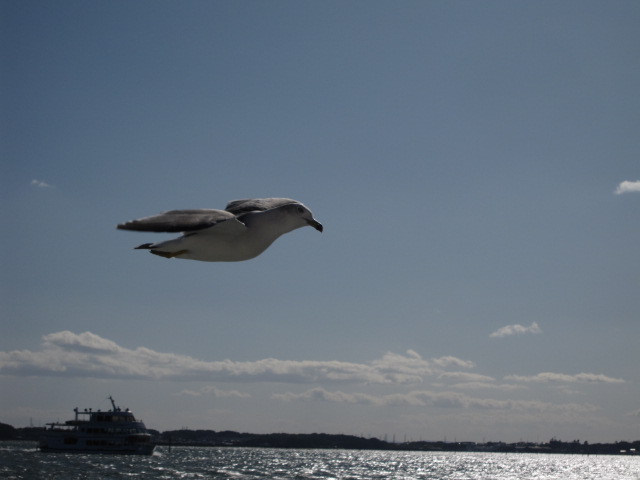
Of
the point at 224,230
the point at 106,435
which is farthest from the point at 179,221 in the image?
the point at 106,435

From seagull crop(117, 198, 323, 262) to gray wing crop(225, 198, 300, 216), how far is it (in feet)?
0.62

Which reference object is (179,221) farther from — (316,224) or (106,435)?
(106,435)

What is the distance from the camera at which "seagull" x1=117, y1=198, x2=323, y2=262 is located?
433 cm

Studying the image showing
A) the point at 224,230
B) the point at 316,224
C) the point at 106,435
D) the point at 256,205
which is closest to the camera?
the point at 224,230

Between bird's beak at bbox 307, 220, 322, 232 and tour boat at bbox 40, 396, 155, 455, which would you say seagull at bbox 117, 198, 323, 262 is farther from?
tour boat at bbox 40, 396, 155, 455

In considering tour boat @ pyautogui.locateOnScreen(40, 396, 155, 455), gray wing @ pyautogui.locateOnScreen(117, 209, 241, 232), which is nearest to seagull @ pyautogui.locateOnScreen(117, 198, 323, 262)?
gray wing @ pyautogui.locateOnScreen(117, 209, 241, 232)

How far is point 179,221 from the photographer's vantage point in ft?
13.9

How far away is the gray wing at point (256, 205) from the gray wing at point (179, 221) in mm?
756

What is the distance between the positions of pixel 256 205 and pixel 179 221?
4.82 ft

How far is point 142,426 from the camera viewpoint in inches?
3226

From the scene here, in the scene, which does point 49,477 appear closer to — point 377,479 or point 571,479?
point 377,479

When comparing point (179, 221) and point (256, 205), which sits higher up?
point (256, 205)

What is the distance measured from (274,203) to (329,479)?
217 feet

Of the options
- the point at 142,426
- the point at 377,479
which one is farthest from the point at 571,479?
the point at 142,426
